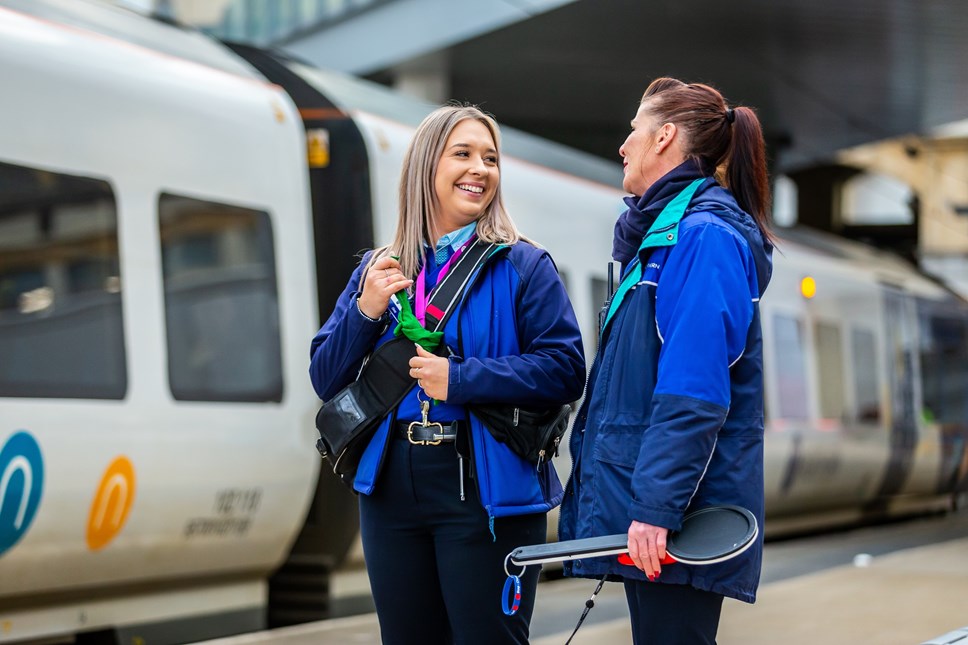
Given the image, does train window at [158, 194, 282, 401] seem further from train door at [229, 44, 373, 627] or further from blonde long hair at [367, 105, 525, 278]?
blonde long hair at [367, 105, 525, 278]

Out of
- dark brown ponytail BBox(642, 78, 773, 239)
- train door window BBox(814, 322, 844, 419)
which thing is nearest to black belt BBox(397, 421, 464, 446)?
dark brown ponytail BBox(642, 78, 773, 239)

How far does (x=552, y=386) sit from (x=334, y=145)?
3.65 m

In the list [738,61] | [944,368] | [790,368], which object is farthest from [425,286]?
[944,368]

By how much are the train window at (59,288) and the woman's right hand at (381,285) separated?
216 centimetres

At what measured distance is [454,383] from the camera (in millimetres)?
2715

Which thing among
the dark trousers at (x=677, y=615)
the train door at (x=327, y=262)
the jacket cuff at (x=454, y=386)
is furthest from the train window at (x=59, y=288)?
the dark trousers at (x=677, y=615)

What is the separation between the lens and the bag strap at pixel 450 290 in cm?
283

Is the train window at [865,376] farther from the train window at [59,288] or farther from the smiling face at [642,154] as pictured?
the smiling face at [642,154]

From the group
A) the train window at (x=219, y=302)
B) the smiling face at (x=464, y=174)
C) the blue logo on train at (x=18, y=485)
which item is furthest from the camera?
the train window at (x=219, y=302)

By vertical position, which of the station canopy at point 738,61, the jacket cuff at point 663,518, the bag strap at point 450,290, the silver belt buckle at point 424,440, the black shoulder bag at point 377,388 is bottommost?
the jacket cuff at point 663,518

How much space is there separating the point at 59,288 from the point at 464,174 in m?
2.42

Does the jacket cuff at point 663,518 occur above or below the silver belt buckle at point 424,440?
below

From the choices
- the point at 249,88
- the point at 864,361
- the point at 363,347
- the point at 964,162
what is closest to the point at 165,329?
the point at 249,88

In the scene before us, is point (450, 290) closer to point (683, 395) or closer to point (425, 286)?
point (425, 286)
